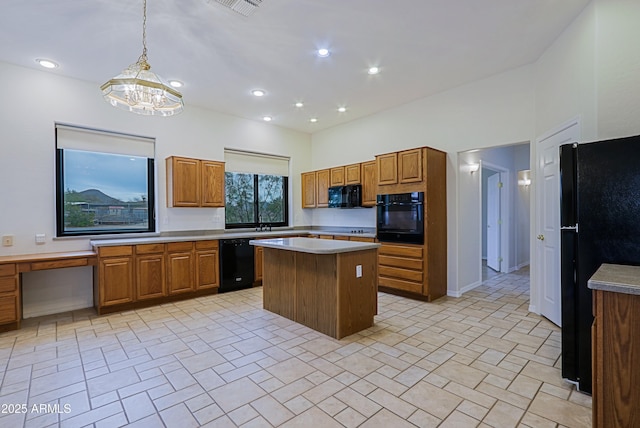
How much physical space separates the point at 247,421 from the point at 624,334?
2066mm

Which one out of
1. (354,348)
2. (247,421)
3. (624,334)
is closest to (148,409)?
(247,421)

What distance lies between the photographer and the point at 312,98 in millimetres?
4918

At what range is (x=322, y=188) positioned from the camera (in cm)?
632

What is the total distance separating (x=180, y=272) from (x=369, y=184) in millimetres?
3413

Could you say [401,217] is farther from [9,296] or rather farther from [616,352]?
[9,296]

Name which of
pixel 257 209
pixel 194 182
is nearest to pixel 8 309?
pixel 194 182

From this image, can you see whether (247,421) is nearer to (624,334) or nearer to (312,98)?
(624,334)

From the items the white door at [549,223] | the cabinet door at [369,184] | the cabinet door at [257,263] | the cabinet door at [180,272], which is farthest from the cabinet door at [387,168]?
the cabinet door at [180,272]

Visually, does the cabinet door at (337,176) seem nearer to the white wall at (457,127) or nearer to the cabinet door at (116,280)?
the white wall at (457,127)

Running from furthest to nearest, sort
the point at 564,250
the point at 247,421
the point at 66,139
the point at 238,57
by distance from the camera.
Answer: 1. the point at 66,139
2. the point at 238,57
3. the point at 564,250
4. the point at 247,421

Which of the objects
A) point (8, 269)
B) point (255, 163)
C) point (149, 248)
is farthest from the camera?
point (255, 163)

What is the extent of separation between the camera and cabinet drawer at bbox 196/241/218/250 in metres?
4.70

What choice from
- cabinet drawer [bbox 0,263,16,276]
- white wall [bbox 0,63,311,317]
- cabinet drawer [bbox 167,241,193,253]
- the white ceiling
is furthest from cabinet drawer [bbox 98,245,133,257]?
the white ceiling

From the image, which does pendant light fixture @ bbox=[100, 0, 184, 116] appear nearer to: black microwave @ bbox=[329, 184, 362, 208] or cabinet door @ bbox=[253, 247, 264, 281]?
cabinet door @ bbox=[253, 247, 264, 281]
